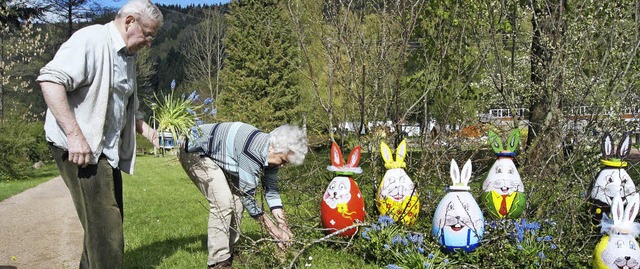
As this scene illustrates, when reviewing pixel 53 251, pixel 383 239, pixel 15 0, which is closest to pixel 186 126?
pixel 383 239

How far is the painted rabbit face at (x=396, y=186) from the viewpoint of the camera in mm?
4867

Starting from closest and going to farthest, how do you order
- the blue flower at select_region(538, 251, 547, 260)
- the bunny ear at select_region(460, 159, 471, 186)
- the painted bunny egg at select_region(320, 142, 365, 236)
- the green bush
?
the blue flower at select_region(538, 251, 547, 260), the bunny ear at select_region(460, 159, 471, 186), the painted bunny egg at select_region(320, 142, 365, 236), the green bush

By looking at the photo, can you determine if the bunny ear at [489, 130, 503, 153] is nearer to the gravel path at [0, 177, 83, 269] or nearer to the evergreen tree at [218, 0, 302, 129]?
the gravel path at [0, 177, 83, 269]

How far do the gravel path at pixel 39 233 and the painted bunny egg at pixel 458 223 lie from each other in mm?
3082

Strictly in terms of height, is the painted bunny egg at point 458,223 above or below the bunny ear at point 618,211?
below

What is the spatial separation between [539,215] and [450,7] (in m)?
4.40

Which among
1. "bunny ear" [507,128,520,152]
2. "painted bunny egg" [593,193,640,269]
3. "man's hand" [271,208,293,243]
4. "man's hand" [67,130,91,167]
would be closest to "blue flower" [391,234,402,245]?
"man's hand" [271,208,293,243]

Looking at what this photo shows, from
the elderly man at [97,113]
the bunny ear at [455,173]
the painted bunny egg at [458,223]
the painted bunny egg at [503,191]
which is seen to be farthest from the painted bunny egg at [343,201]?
the elderly man at [97,113]

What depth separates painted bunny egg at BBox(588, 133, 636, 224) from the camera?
4.57 meters

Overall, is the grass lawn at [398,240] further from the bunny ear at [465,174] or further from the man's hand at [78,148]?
the man's hand at [78,148]

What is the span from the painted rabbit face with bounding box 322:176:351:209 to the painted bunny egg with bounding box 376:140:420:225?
15.5 inches

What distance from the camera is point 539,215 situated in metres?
4.80

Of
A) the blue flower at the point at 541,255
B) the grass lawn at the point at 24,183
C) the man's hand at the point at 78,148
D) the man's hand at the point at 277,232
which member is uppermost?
the man's hand at the point at 78,148

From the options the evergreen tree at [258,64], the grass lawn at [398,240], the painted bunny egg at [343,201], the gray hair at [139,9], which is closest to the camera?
the gray hair at [139,9]
